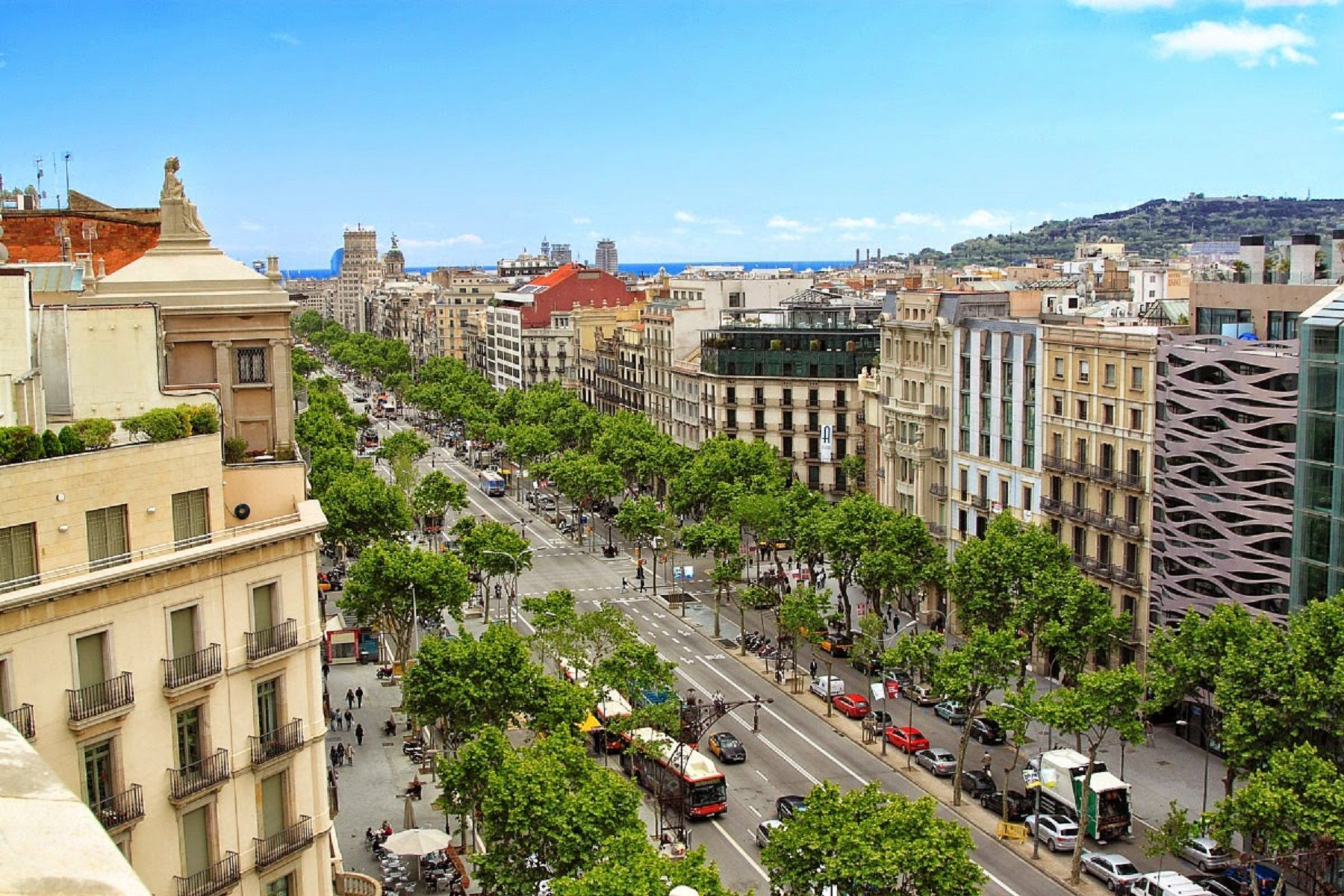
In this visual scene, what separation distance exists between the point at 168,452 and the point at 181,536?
2003 mm

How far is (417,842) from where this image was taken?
49281 mm

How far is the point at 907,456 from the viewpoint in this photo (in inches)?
3509

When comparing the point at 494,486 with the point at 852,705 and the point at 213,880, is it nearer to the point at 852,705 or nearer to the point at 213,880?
the point at 852,705

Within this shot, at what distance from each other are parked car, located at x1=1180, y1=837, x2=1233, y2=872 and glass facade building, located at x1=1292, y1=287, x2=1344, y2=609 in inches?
489

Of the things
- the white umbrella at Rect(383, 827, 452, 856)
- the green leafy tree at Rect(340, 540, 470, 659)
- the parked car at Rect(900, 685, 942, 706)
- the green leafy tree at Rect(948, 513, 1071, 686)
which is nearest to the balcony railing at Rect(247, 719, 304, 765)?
the white umbrella at Rect(383, 827, 452, 856)

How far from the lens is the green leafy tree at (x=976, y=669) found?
5609cm

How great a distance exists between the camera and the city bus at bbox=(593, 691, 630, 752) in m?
59.5

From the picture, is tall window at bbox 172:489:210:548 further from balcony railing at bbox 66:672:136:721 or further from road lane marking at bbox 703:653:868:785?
road lane marking at bbox 703:653:868:785

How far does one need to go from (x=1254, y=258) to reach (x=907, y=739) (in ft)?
115

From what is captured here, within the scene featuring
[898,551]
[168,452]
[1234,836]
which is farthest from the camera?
[898,551]

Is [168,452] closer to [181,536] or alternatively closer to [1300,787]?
[181,536]

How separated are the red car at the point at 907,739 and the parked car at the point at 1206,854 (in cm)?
1435

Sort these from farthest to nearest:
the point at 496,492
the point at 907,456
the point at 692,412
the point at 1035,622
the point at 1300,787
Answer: the point at 496,492 < the point at 692,412 < the point at 907,456 < the point at 1035,622 < the point at 1300,787

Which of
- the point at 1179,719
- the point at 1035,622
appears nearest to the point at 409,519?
the point at 1035,622
